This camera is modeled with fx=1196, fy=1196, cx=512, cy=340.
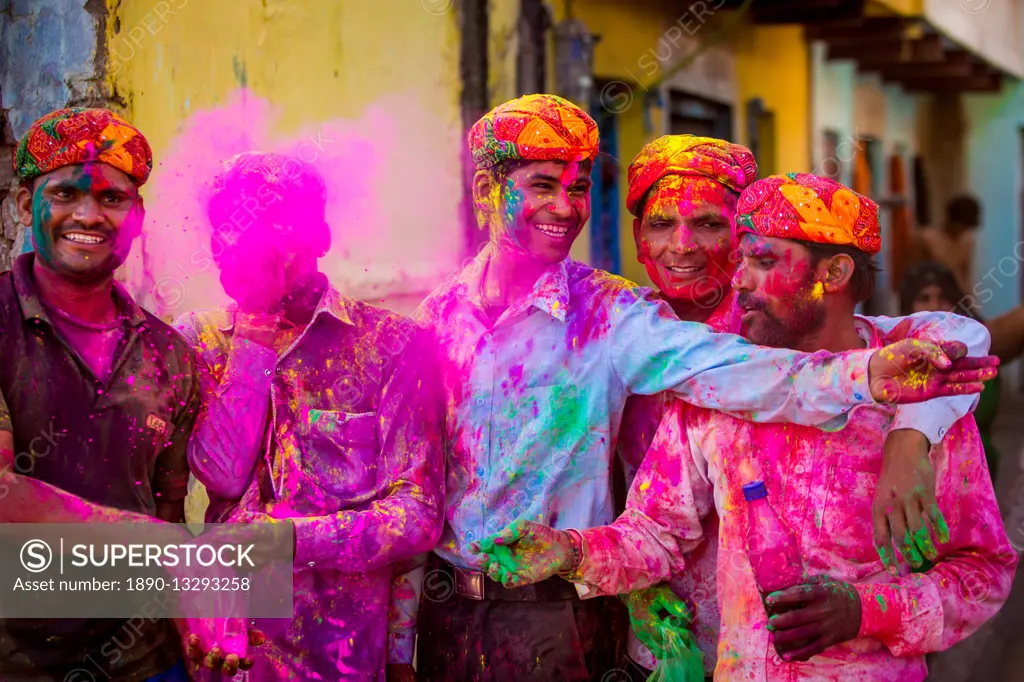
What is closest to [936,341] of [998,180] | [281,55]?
[281,55]

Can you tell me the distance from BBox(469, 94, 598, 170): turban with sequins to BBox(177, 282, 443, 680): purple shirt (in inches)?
24.8

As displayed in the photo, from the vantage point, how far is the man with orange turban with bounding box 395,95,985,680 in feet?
10.2

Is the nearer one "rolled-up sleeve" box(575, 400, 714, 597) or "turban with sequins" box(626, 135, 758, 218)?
"rolled-up sleeve" box(575, 400, 714, 597)

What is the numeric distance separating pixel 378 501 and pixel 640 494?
666 mm

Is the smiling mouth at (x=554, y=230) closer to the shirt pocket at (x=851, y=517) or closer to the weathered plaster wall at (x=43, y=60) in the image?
the shirt pocket at (x=851, y=517)

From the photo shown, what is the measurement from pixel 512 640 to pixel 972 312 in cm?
337

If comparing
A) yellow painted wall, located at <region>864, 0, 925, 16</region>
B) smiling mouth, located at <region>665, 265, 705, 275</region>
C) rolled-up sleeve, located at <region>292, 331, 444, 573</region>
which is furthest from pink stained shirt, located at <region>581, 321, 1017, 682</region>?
yellow painted wall, located at <region>864, 0, 925, 16</region>

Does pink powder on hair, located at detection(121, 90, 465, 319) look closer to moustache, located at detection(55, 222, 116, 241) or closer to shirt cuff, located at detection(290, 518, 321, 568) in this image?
moustache, located at detection(55, 222, 116, 241)

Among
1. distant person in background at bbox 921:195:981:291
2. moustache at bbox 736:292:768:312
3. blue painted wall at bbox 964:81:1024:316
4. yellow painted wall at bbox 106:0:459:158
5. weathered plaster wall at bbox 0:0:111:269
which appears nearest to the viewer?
moustache at bbox 736:292:768:312

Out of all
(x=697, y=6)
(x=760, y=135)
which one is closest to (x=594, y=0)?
(x=697, y=6)

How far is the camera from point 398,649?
3.18 metres

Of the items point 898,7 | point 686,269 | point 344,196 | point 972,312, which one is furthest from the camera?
point 898,7

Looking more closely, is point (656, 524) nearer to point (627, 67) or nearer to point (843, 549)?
point (843, 549)

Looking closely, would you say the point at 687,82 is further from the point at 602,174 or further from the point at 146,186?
the point at 146,186
